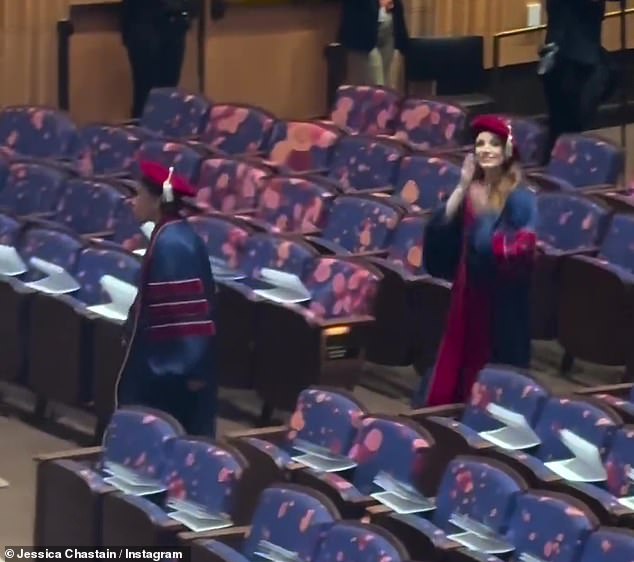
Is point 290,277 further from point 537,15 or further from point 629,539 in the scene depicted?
point 537,15

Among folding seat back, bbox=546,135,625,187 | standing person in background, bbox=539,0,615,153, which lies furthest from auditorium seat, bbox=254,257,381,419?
standing person in background, bbox=539,0,615,153

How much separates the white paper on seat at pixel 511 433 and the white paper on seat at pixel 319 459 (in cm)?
47

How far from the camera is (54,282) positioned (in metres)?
7.83

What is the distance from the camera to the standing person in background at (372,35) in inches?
448

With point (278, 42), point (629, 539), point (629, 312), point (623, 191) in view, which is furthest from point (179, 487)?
point (278, 42)

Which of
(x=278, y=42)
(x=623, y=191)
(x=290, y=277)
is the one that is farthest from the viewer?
(x=278, y=42)

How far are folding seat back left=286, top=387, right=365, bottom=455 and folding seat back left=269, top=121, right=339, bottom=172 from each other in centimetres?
341

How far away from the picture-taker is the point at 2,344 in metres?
7.99

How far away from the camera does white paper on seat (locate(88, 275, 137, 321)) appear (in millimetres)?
7309

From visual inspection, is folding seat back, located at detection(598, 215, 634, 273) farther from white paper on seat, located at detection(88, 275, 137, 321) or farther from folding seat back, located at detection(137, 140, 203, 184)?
folding seat back, located at detection(137, 140, 203, 184)

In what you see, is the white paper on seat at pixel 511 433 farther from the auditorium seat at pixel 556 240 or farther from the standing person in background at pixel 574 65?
the standing person in background at pixel 574 65

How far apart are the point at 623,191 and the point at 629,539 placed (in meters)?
4.00

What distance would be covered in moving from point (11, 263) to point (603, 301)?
2444 millimetres

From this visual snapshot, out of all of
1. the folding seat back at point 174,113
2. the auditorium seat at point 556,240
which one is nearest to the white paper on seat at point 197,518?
the auditorium seat at point 556,240
